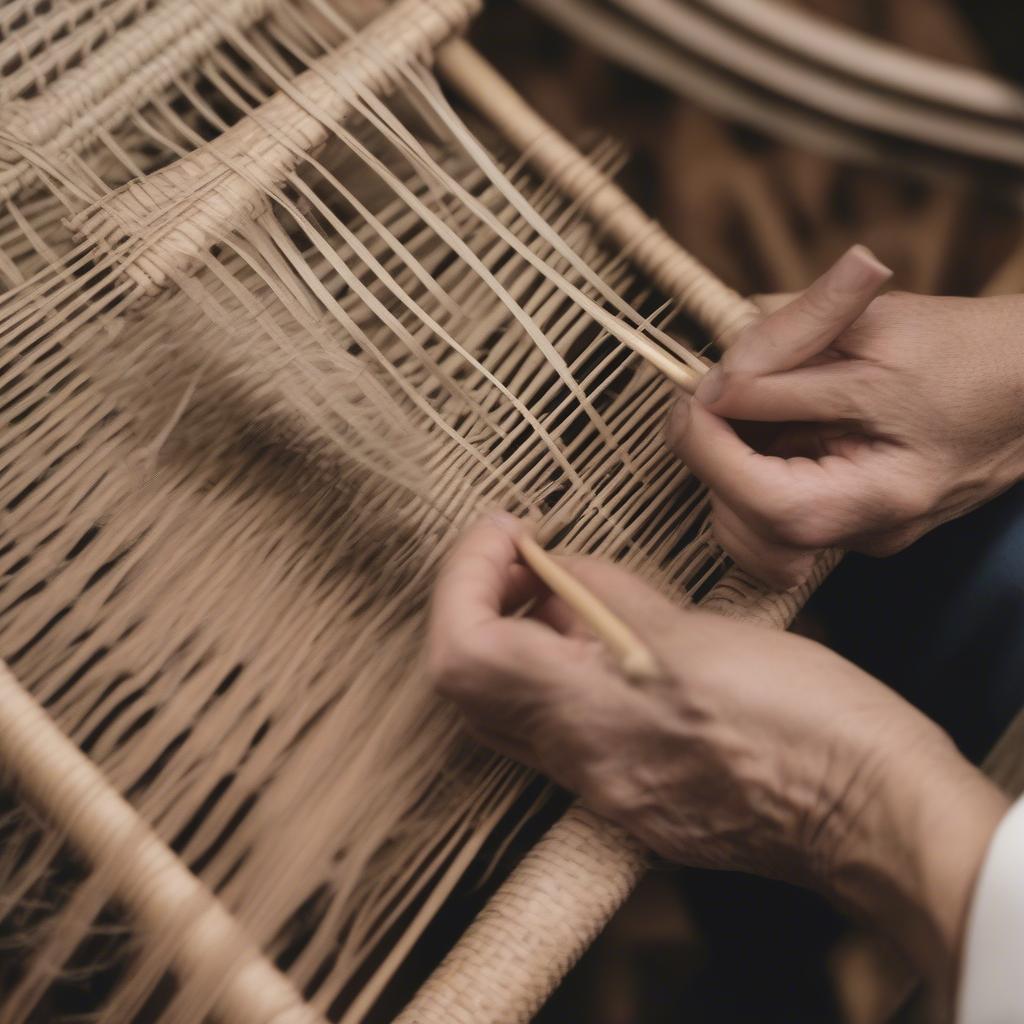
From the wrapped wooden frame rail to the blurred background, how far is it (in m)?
0.24

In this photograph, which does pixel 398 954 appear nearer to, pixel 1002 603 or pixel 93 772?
pixel 93 772

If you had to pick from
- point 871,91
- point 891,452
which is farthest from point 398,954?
point 871,91

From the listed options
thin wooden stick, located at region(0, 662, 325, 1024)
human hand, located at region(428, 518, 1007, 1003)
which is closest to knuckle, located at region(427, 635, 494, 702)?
human hand, located at region(428, 518, 1007, 1003)

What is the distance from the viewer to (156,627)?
0.59 m

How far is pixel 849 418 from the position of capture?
624 mm

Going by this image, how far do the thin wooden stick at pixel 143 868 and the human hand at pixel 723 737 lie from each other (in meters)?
0.16

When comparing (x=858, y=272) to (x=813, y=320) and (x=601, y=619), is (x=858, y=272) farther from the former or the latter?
(x=601, y=619)

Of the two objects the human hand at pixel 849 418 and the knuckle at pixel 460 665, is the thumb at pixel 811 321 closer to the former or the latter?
the human hand at pixel 849 418

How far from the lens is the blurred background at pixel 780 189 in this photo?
86 centimetres

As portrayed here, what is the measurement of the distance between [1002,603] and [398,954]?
0.50 m

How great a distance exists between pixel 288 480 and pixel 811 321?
1.11 ft

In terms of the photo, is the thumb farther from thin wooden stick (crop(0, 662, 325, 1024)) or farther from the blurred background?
thin wooden stick (crop(0, 662, 325, 1024))

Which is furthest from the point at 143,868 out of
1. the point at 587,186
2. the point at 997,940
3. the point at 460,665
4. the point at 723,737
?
the point at 587,186

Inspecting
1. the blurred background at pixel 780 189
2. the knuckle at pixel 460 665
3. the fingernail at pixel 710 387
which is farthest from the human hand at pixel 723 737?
the blurred background at pixel 780 189
